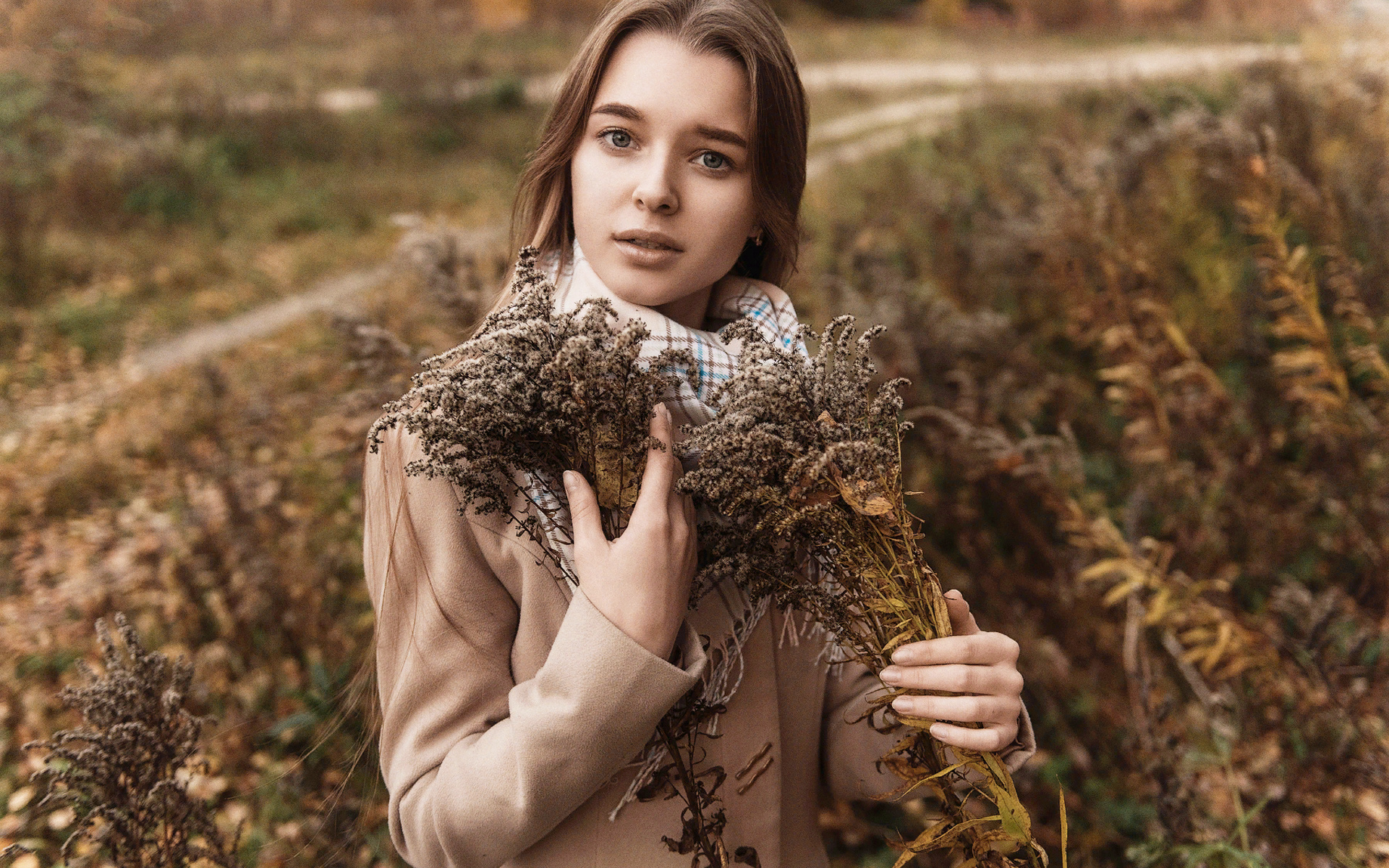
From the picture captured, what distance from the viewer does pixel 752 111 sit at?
1.36m

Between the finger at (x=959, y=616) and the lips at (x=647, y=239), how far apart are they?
2.15 feet

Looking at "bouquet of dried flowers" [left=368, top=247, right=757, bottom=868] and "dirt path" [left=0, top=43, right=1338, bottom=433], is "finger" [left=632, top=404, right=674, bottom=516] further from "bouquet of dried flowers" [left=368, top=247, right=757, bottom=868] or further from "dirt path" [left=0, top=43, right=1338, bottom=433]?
"dirt path" [left=0, top=43, right=1338, bottom=433]

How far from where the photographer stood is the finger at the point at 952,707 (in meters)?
1.03

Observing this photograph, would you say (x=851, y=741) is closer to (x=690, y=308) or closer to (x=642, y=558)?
(x=642, y=558)

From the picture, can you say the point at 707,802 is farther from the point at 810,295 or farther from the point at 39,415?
the point at 39,415

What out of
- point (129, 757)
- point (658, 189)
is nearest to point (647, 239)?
point (658, 189)

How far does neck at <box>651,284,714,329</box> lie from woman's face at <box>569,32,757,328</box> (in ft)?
0.37

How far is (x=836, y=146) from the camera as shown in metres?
10.9

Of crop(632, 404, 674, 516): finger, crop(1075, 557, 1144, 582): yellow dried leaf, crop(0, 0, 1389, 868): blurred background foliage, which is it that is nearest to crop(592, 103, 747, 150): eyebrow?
crop(632, 404, 674, 516): finger

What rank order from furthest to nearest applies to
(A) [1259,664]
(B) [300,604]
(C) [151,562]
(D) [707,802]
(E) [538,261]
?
(C) [151,562], (B) [300,604], (A) [1259,664], (E) [538,261], (D) [707,802]

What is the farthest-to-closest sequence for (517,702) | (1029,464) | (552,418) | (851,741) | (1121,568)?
(1029,464), (1121,568), (851,741), (517,702), (552,418)

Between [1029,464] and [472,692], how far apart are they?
216 centimetres

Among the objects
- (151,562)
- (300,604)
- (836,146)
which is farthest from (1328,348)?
A: (836,146)

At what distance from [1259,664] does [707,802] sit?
2.26 metres
